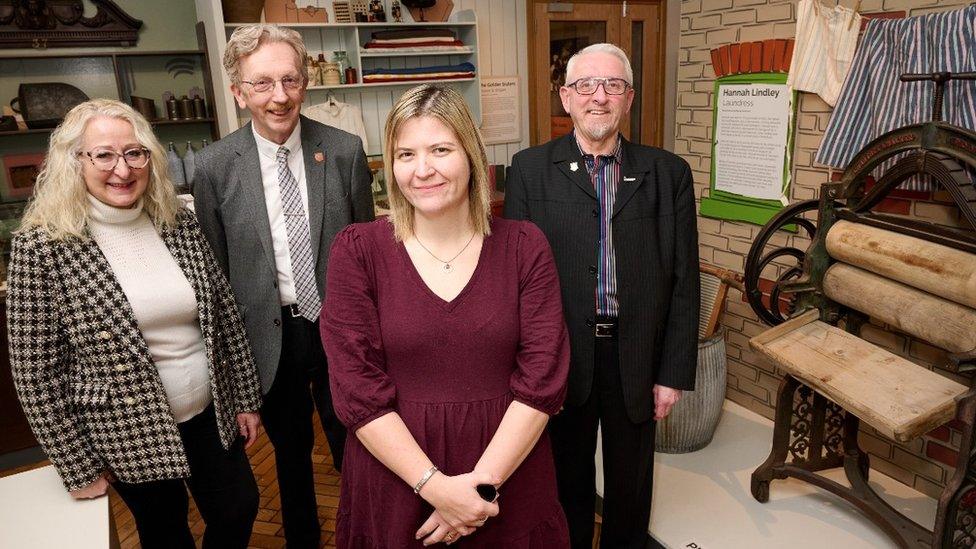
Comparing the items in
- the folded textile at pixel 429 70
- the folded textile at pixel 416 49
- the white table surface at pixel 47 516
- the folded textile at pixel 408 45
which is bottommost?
the white table surface at pixel 47 516

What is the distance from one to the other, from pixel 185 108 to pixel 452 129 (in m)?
3.38

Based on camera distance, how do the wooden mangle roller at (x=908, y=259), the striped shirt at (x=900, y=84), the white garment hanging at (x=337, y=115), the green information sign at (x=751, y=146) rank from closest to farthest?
the wooden mangle roller at (x=908, y=259)
the striped shirt at (x=900, y=84)
the green information sign at (x=751, y=146)
the white garment hanging at (x=337, y=115)

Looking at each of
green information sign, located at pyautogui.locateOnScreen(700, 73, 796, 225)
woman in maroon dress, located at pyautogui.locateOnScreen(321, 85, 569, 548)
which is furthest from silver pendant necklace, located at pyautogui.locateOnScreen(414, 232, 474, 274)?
green information sign, located at pyautogui.locateOnScreen(700, 73, 796, 225)

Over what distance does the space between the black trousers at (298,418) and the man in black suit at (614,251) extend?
29.1 inches

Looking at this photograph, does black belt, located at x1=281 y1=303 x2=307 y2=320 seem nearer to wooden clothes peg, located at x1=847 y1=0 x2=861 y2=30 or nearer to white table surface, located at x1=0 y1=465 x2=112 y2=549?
white table surface, located at x1=0 y1=465 x2=112 y2=549

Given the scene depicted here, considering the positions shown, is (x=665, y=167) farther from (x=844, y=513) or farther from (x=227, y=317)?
(x=844, y=513)

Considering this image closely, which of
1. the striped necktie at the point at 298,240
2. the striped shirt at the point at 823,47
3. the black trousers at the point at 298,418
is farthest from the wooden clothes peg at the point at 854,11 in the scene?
the black trousers at the point at 298,418

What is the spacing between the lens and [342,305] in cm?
133

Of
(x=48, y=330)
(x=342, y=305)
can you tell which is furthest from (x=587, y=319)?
(x=48, y=330)

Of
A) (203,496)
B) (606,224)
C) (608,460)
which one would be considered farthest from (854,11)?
(203,496)

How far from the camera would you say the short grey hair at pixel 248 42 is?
181 centimetres

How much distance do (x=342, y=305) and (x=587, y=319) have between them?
761mm

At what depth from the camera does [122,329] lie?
1.55 m

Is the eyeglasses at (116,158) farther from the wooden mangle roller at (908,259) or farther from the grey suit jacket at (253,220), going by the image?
the wooden mangle roller at (908,259)
